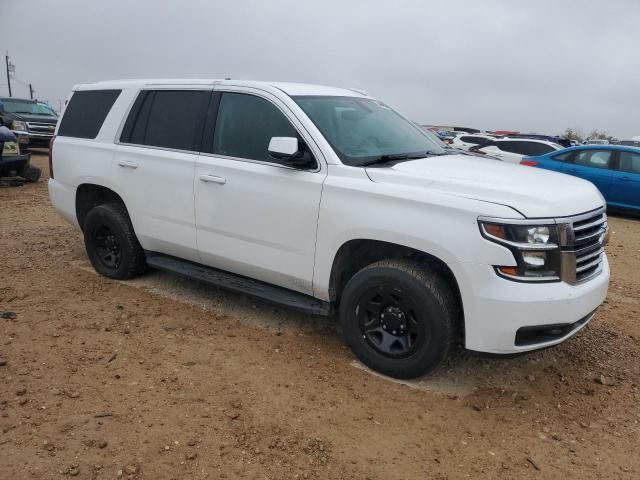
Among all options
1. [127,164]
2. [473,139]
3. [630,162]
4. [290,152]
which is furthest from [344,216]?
[473,139]

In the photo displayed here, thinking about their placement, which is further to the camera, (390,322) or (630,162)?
(630,162)

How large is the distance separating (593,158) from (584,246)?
9.37m

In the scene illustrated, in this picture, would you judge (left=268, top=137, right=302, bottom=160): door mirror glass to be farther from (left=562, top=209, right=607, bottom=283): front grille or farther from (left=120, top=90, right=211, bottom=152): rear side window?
(left=562, top=209, right=607, bottom=283): front grille

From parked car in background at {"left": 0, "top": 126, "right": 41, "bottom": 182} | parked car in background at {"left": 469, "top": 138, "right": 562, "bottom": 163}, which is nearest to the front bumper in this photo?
parked car in background at {"left": 0, "top": 126, "right": 41, "bottom": 182}

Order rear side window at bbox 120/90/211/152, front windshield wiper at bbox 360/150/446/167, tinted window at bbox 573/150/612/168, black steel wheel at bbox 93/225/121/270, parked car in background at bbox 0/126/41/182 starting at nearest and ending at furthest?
front windshield wiper at bbox 360/150/446/167
rear side window at bbox 120/90/211/152
black steel wheel at bbox 93/225/121/270
parked car in background at bbox 0/126/41/182
tinted window at bbox 573/150/612/168

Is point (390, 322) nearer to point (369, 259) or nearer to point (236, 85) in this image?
point (369, 259)

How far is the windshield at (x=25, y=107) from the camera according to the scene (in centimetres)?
1699

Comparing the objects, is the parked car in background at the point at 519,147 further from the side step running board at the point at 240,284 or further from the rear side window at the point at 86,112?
the side step running board at the point at 240,284

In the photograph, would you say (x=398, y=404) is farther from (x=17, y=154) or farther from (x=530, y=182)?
(x=17, y=154)

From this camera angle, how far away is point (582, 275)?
11.0 feet

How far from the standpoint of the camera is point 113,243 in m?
5.36

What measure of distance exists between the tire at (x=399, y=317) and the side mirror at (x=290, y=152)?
2.79 ft

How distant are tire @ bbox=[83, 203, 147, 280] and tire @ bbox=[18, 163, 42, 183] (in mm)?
6841

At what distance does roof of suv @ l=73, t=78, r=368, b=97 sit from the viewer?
426 centimetres
